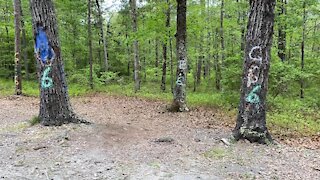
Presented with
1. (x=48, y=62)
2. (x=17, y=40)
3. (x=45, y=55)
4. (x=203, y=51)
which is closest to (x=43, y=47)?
(x=45, y=55)

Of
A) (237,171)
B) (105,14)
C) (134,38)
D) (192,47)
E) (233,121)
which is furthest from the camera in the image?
(105,14)

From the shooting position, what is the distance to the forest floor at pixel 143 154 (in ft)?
15.8

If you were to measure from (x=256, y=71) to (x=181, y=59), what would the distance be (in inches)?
168

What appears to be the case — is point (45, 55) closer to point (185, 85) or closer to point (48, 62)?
point (48, 62)

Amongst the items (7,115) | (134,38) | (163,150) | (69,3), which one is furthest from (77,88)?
(163,150)

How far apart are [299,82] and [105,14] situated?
1571 cm

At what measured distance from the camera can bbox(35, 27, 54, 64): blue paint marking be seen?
723cm

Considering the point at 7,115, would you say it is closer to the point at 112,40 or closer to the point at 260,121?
the point at 260,121

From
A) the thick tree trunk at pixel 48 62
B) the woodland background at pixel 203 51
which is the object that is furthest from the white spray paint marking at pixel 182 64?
the thick tree trunk at pixel 48 62

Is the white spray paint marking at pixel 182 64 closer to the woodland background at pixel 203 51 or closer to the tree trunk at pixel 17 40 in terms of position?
the woodland background at pixel 203 51

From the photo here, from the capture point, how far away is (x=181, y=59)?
1038cm

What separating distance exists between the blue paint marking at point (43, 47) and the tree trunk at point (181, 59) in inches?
174

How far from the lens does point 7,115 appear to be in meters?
9.70

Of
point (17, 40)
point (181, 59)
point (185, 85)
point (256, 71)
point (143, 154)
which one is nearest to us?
point (143, 154)
